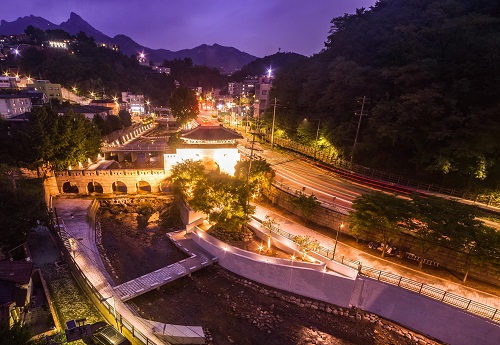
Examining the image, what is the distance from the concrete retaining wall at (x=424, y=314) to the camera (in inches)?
696

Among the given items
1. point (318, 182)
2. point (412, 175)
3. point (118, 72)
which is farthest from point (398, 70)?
point (118, 72)

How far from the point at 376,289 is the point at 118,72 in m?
116

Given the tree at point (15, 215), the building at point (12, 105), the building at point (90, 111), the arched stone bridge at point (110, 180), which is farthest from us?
the building at point (90, 111)

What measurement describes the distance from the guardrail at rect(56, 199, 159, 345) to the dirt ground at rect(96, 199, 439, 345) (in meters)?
3.32

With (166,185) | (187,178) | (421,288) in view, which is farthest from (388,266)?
(166,185)

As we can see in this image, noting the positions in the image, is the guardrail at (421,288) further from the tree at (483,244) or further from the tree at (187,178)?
the tree at (187,178)

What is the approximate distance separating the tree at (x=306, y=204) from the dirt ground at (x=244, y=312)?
5.39m

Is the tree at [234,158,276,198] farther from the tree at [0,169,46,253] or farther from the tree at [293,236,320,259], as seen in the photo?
the tree at [0,169,46,253]

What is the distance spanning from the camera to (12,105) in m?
48.2

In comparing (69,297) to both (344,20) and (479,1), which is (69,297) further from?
(344,20)

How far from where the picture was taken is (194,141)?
37.5 m

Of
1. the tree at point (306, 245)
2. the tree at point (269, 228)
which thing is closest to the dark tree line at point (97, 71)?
the tree at point (269, 228)

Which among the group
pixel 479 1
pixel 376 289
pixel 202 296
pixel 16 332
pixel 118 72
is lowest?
pixel 202 296

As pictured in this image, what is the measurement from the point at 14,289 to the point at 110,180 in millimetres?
23477
